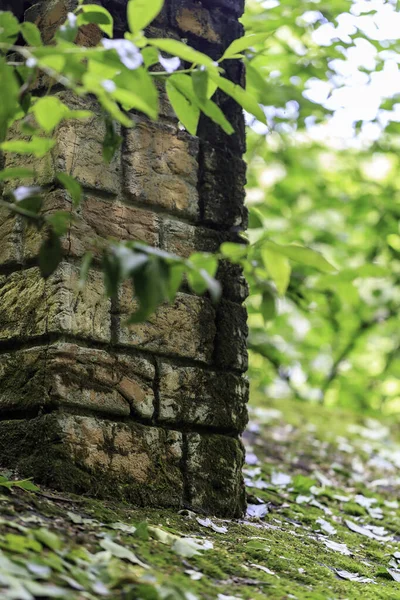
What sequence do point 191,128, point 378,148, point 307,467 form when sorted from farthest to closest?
point 378,148, point 307,467, point 191,128

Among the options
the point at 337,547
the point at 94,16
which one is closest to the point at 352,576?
the point at 337,547

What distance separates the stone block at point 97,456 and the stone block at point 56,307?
0.76 feet

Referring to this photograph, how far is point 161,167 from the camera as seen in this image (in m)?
2.22

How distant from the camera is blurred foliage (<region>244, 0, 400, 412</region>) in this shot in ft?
9.96

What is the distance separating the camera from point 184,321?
219cm

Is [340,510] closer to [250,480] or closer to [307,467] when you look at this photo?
[250,480]

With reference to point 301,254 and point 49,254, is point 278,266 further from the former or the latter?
point 49,254

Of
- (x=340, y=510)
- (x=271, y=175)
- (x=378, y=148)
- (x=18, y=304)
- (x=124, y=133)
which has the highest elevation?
(x=271, y=175)

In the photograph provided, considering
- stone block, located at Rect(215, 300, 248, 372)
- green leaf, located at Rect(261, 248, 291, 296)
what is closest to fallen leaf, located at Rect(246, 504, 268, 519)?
stone block, located at Rect(215, 300, 248, 372)

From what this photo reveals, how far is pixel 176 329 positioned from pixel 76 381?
360mm

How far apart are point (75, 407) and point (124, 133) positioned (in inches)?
32.0

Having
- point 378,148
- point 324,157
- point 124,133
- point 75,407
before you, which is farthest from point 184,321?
point 324,157

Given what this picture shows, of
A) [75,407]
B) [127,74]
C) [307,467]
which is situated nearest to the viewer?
[127,74]

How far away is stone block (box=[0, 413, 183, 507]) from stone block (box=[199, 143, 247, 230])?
687mm
